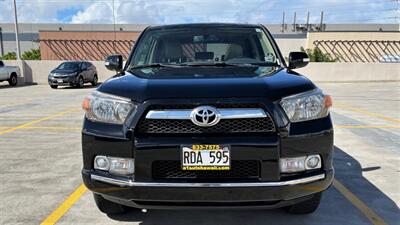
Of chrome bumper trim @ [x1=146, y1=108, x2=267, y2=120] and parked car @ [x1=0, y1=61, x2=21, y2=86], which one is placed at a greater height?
chrome bumper trim @ [x1=146, y1=108, x2=267, y2=120]

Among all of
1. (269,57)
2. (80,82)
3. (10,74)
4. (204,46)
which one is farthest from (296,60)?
(10,74)

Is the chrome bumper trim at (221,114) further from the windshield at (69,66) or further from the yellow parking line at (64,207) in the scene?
the windshield at (69,66)

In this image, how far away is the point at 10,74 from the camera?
25141mm

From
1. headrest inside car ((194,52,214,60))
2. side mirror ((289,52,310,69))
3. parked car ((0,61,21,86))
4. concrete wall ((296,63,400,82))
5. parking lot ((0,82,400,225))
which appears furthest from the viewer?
concrete wall ((296,63,400,82))

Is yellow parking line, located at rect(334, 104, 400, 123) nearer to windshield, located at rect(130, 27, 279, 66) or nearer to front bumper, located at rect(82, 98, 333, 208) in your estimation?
windshield, located at rect(130, 27, 279, 66)

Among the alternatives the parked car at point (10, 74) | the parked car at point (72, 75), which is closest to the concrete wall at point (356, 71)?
the parked car at point (72, 75)

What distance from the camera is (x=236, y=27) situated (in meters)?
4.93

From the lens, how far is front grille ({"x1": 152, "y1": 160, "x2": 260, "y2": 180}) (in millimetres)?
2912

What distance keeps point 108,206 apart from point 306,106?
201 centimetres

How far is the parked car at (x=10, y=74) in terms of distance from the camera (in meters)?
24.5

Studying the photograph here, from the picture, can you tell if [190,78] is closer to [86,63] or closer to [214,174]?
[214,174]

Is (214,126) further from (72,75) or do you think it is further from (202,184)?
(72,75)

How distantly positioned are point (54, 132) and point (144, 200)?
6.16 m

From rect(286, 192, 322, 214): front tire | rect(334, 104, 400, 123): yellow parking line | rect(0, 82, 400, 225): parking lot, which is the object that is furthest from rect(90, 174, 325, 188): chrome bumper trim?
rect(334, 104, 400, 123): yellow parking line
